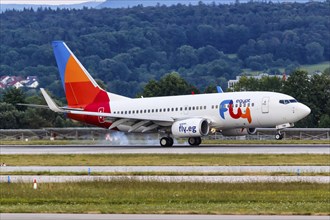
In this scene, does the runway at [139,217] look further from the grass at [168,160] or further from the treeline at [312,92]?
the treeline at [312,92]

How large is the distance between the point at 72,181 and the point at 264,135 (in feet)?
165

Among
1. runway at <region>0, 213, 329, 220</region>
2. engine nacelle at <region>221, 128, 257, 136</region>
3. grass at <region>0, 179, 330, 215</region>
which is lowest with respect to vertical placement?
engine nacelle at <region>221, 128, 257, 136</region>

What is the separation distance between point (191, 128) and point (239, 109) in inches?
136

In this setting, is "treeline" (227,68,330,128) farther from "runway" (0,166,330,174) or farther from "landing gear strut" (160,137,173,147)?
"runway" (0,166,330,174)

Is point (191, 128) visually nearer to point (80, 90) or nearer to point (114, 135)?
point (80, 90)

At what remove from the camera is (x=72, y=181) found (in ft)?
137

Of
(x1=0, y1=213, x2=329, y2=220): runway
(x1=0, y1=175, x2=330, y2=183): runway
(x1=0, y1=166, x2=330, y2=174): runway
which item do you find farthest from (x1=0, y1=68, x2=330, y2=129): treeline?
(x1=0, y1=213, x2=329, y2=220): runway

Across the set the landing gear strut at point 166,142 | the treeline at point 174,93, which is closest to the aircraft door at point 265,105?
the landing gear strut at point 166,142

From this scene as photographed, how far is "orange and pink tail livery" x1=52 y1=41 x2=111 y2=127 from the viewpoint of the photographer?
76.9 metres

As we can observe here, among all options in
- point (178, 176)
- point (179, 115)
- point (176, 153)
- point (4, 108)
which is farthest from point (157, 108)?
point (4, 108)

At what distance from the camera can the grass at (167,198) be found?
31469 millimetres

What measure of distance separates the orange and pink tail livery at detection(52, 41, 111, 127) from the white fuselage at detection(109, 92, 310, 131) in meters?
4.98

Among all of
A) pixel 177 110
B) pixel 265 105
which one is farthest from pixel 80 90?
pixel 265 105

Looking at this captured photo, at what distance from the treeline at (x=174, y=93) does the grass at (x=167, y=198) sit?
68.4 m
